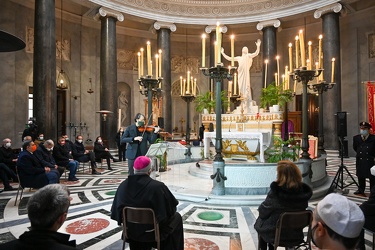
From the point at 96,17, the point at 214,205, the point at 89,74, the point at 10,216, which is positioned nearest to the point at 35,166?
the point at 10,216

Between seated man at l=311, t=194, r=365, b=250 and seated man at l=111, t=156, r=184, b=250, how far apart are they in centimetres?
167

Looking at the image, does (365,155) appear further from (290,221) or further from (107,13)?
(107,13)

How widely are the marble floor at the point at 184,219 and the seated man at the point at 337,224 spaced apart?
90.6 inches

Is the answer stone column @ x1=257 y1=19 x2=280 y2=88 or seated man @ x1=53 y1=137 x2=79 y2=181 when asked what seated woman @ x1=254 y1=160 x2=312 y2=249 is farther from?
stone column @ x1=257 y1=19 x2=280 y2=88

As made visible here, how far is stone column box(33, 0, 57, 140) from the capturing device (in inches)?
391

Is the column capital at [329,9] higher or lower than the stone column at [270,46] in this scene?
higher

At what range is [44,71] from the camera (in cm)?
1003

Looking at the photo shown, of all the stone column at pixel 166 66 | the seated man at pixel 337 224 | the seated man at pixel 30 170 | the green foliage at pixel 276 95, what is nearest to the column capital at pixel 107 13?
the stone column at pixel 166 66

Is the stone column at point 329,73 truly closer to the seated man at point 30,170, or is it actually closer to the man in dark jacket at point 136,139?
the man in dark jacket at point 136,139

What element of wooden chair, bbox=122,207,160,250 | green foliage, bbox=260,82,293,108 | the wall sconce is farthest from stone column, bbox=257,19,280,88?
wooden chair, bbox=122,207,160,250

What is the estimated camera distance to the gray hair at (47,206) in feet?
4.80

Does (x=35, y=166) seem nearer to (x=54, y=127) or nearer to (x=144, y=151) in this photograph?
(x=144, y=151)

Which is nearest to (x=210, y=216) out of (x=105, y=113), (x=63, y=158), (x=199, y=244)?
(x=199, y=244)

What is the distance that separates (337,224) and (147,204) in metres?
1.83
